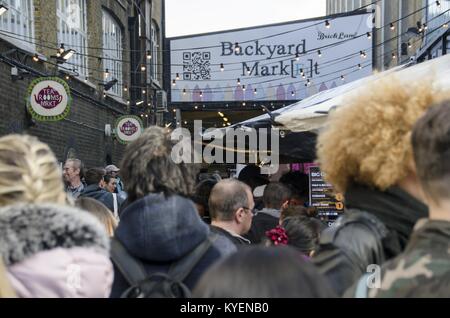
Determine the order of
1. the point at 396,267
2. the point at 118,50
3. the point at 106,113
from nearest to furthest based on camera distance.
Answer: the point at 396,267 < the point at 106,113 < the point at 118,50

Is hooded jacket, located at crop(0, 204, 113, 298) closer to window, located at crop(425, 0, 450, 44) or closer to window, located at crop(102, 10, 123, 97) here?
window, located at crop(425, 0, 450, 44)

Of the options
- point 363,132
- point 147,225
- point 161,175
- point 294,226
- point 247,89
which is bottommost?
point 294,226

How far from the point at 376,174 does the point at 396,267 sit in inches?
24.0

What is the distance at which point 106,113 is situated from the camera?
20.9 meters

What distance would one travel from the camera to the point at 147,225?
7.66 feet

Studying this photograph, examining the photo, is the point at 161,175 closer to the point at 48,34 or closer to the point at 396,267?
the point at 396,267

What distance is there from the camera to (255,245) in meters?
1.46

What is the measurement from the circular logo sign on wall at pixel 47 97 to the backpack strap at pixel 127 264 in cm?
983

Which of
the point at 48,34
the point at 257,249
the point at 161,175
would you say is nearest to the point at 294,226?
the point at 161,175

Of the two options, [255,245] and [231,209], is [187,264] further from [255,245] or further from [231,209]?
[231,209]

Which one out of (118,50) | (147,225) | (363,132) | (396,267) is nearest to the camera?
(396,267)

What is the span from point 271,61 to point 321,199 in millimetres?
20066
